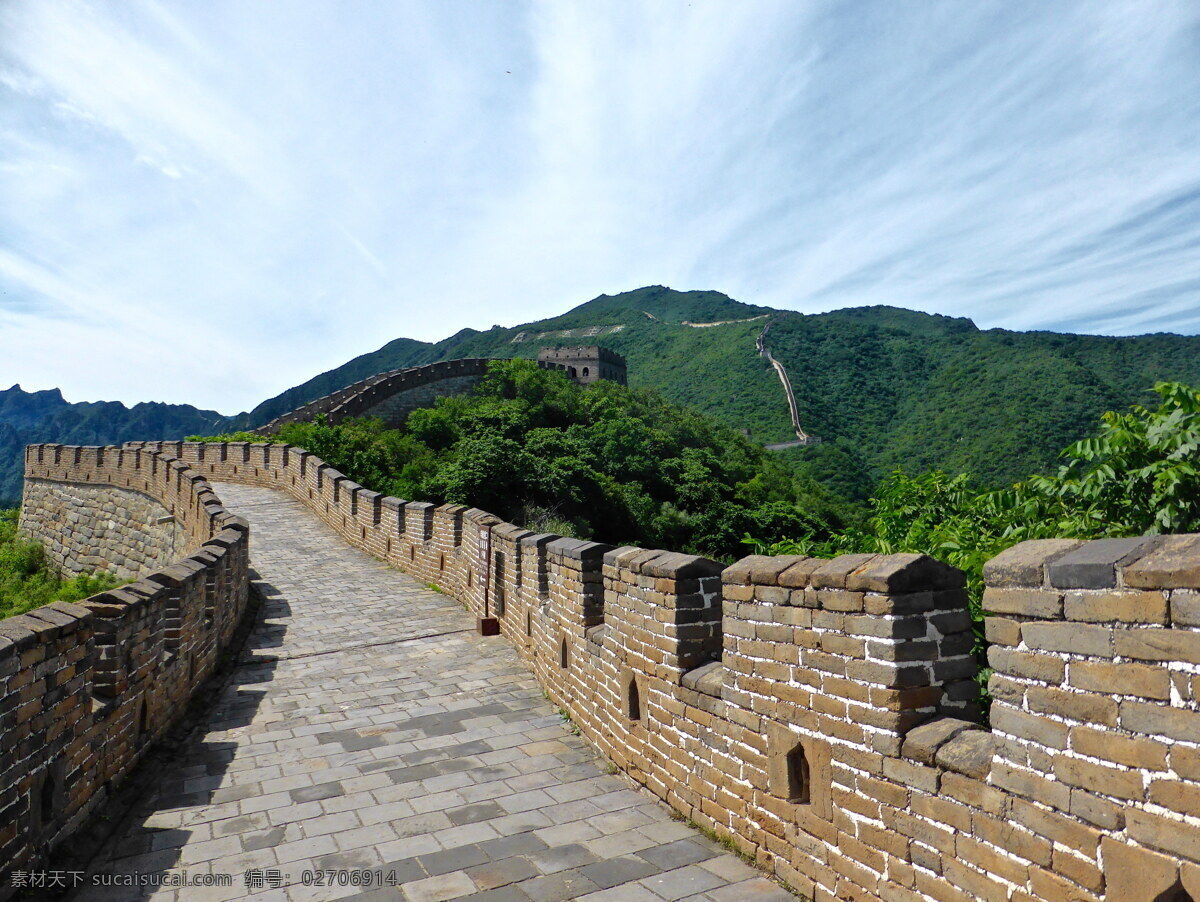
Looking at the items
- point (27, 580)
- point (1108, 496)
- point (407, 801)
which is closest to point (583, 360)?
point (27, 580)

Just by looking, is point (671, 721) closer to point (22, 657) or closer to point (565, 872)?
point (565, 872)

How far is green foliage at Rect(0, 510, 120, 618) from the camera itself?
16781 millimetres

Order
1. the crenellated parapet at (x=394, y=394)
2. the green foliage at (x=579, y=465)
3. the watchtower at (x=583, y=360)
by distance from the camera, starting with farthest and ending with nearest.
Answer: the watchtower at (x=583, y=360) → the crenellated parapet at (x=394, y=394) → the green foliage at (x=579, y=465)

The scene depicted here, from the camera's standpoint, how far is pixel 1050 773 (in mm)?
2162

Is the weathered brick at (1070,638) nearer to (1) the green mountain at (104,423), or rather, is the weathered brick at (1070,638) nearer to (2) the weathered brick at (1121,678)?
(2) the weathered brick at (1121,678)

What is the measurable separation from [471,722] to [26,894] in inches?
110

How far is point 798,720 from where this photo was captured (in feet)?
10.4

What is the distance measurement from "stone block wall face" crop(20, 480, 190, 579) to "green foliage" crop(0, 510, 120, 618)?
13.1 inches

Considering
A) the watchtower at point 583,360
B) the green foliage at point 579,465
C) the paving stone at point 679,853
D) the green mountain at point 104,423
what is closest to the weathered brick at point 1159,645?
the paving stone at point 679,853

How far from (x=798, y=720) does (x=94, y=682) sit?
392cm

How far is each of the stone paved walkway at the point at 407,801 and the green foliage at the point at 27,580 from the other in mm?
11544

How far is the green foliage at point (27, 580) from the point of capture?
661 inches

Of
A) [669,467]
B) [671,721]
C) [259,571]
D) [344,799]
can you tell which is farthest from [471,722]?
[669,467]

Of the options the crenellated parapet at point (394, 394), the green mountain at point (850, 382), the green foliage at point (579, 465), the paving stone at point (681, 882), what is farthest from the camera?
the green mountain at point (850, 382)
